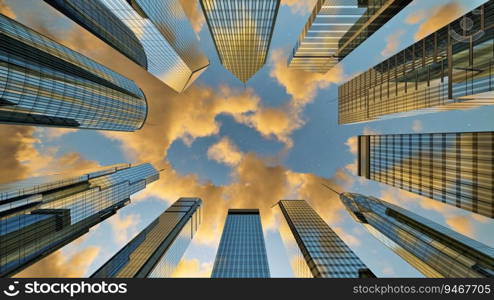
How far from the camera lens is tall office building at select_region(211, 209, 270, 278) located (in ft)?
350

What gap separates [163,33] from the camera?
11869 centimetres

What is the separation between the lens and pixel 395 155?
220 ft

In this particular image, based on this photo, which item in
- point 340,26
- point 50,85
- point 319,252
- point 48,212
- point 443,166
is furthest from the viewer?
point 319,252

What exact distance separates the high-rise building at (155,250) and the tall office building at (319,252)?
74.3 metres

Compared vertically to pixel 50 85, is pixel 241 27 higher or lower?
higher

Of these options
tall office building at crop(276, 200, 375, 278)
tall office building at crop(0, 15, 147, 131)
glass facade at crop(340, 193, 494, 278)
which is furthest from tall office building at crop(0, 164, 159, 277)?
glass facade at crop(340, 193, 494, 278)

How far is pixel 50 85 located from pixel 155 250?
9678 cm

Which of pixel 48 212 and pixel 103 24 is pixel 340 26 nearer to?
pixel 103 24

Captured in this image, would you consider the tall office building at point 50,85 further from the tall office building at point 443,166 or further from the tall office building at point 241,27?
the tall office building at point 443,166

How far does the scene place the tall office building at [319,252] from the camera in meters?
79.6

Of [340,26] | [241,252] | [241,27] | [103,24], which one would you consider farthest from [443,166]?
[103,24]

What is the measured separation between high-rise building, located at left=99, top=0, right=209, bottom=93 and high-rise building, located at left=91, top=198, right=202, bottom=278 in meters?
110

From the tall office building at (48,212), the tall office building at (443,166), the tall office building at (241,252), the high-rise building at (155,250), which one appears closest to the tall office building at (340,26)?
the tall office building at (443,166)

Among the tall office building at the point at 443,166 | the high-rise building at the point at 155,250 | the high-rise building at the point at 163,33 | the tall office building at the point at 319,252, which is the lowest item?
the high-rise building at the point at 155,250
